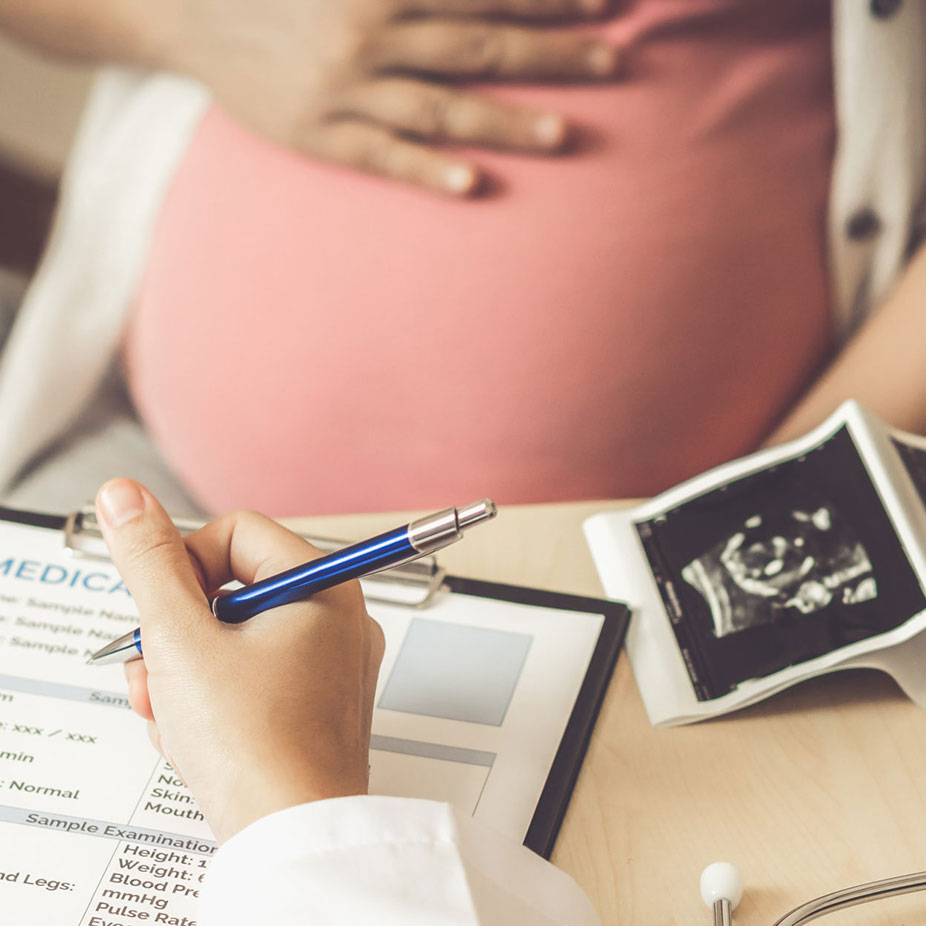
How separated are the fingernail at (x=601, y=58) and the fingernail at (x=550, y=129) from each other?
0.04 meters

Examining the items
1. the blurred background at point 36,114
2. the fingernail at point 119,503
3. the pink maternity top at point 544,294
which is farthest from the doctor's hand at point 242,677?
the blurred background at point 36,114

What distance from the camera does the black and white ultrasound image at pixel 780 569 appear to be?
16.8 inches

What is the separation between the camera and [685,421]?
649 mm

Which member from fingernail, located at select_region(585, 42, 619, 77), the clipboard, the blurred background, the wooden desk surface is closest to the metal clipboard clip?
the clipboard

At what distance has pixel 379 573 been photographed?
1.55 feet

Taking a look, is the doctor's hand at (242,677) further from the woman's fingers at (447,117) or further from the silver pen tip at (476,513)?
the woman's fingers at (447,117)

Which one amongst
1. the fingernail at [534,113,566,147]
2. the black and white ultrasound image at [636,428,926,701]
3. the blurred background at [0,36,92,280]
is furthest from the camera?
the blurred background at [0,36,92,280]

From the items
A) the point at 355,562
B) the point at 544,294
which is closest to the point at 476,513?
the point at 355,562

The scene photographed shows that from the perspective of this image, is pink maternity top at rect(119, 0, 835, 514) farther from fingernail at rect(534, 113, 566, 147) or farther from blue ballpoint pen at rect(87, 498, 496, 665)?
blue ballpoint pen at rect(87, 498, 496, 665)

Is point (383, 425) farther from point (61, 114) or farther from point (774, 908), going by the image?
point (61, 114)

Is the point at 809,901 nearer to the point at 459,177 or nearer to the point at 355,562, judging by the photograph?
the point at 355,562

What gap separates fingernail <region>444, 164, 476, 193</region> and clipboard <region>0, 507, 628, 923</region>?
26 centimetres

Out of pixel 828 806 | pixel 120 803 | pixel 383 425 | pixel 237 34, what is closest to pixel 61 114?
pixel 237 34

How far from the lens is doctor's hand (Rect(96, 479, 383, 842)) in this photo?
0.33m
